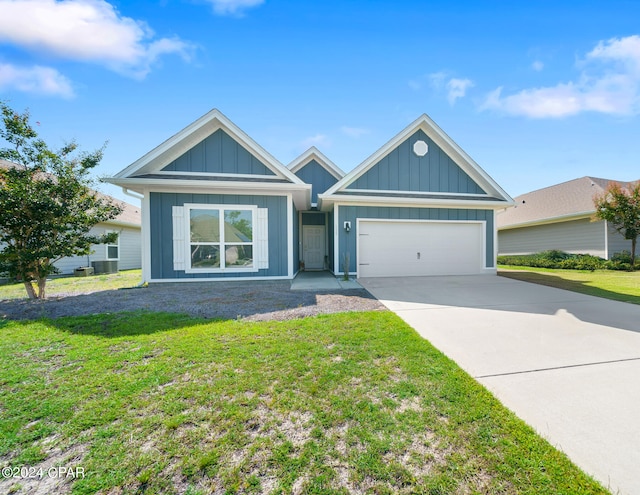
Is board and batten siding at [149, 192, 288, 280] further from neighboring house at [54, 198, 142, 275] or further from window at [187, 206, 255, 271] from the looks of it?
neighboring house at [54, 198, 142, 275]

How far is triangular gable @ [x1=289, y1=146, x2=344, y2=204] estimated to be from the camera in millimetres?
14023

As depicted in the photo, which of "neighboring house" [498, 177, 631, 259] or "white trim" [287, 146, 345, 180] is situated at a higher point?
"white trim" [287, 146, 345, 180]

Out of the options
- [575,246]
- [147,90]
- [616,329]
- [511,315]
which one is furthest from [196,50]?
[575,246]

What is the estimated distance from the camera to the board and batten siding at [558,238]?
14078 millimetres

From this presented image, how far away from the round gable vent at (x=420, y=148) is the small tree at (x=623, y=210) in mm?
10210

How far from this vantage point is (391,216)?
9953 millimetres

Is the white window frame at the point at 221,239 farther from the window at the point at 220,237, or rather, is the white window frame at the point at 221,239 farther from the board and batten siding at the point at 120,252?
the board and batten siding at the point at 120,252

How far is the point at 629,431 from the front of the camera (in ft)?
A: 6.81

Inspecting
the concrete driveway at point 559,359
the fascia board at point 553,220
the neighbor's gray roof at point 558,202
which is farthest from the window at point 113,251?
the fascia board at point 553,220

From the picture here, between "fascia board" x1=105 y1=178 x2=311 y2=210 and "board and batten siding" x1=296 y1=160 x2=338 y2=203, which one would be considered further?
"board and batten siding" x1=296 y1=160 x2=338 y2=203

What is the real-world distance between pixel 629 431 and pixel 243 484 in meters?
2.96

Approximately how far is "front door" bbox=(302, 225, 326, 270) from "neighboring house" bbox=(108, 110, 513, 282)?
2.13m

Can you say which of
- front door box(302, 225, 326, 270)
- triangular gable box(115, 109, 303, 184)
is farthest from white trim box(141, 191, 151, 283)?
front door box(302, 225, 326, 270)

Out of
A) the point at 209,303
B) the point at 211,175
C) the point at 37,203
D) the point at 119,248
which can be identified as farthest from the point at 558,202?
the point at 119,248
